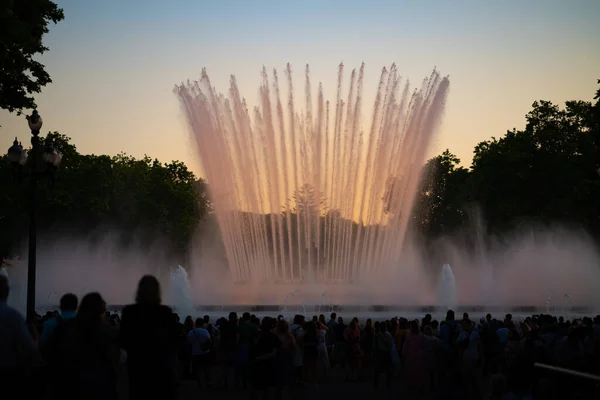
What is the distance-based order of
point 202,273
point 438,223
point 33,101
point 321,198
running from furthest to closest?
point 438,223 < point 202,273 < point 321,198 < point 33,101

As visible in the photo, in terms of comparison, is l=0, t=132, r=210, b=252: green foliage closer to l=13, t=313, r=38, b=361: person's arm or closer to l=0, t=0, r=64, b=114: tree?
l=0, t=0, r=64, b=114: tree

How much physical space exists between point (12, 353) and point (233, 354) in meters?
11.0

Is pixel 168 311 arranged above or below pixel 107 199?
below

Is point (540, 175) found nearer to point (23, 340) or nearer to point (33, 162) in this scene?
point (33, 162)

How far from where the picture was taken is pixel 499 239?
2805 inches

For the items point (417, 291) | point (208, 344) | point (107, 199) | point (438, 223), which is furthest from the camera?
point (438, 223)

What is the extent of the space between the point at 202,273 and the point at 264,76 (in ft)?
70.1

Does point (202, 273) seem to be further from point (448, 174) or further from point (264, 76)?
point (448, 174)

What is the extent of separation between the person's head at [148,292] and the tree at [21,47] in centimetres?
1729

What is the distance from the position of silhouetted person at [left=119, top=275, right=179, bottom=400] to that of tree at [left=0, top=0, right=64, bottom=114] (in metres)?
17.4

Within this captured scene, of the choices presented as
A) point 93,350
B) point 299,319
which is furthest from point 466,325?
point 93,350

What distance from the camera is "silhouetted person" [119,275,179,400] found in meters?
8.20

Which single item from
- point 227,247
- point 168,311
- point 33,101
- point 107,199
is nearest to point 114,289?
point 107,199

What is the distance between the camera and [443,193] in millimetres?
92938
